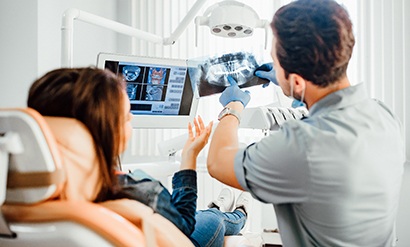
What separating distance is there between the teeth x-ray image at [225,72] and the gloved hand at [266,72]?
0.02m

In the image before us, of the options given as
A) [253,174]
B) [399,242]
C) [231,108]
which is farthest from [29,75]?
[399,242]

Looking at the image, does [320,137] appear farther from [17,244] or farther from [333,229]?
[17,244]

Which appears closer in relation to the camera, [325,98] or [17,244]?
[17,244]

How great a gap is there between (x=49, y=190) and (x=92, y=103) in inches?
7.8

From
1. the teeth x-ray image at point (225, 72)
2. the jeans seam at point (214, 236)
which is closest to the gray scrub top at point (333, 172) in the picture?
the jeans seam at point (214, 236)

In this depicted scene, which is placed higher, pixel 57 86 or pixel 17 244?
pixel 57 86

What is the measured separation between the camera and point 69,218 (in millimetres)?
758

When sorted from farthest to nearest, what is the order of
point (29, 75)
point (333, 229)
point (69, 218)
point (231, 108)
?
point (29, 75)
point (231, 108)
point (333, 229)
point (69, 218)

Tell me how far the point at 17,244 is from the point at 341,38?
0.81 meters

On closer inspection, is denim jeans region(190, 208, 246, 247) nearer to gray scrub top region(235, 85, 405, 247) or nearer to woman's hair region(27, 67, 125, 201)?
gray scrub top region(235, 85, 405, 247)

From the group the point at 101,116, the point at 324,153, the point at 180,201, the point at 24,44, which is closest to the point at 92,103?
the point at 101,116

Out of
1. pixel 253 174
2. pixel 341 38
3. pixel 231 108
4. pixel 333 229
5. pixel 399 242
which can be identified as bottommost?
pixel 399 242

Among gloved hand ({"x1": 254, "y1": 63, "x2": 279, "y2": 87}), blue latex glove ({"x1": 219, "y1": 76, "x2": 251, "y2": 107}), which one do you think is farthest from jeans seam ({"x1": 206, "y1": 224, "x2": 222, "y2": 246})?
gloved hand ({"x1": 254, "y1": 63, "x2": 279, "y2": 87})

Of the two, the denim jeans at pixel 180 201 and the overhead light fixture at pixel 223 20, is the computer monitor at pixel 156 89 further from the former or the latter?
the denim jeans at pixel 180 201
